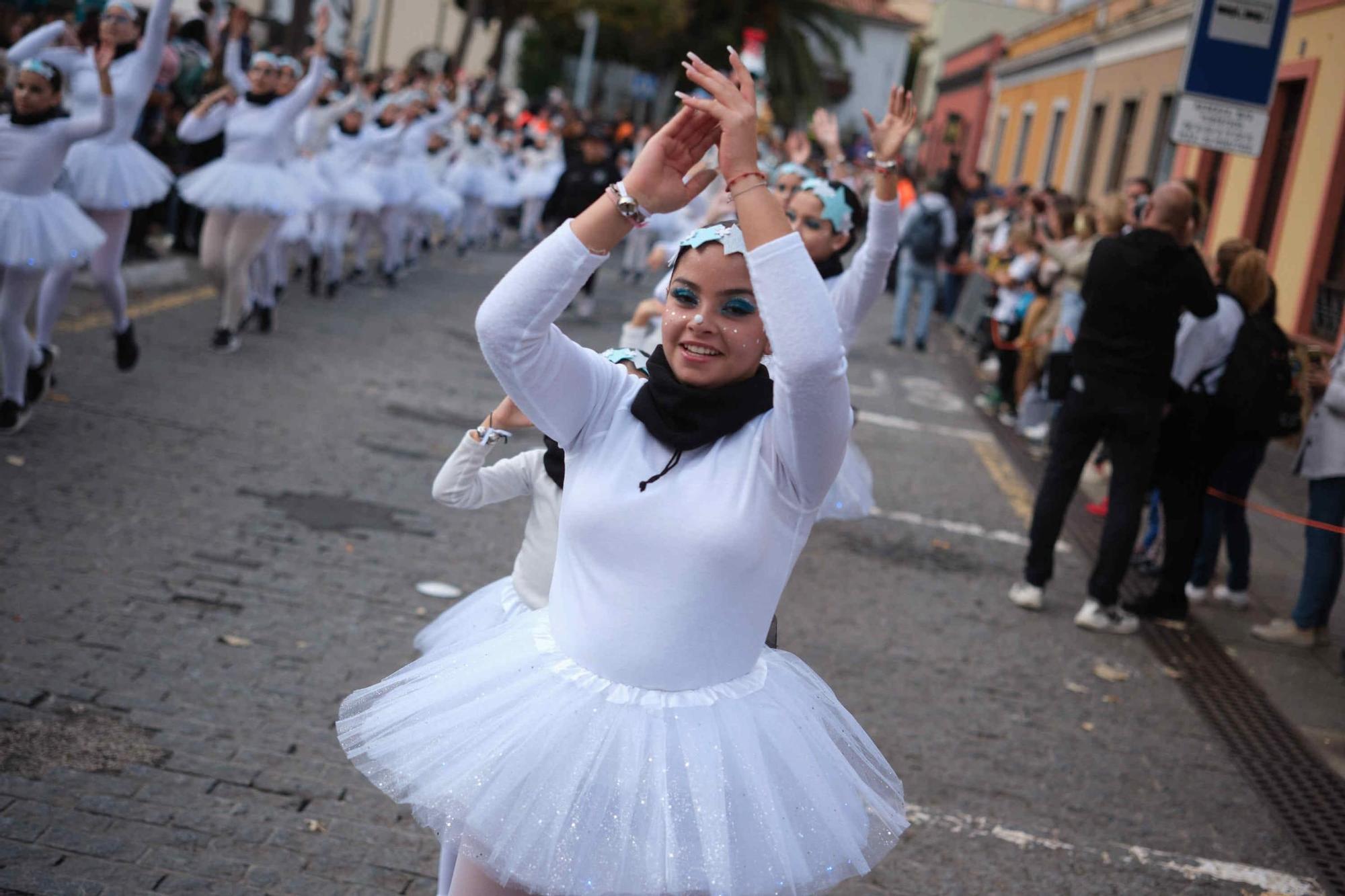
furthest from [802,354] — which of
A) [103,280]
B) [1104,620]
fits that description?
[103,280]

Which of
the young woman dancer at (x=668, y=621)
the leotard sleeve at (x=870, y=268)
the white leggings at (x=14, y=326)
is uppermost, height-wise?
the leotard sleeve at (x=870, y=268)

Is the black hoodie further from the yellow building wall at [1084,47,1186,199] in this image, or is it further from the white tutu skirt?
the yellow building wall at [1084,47,1186,199]

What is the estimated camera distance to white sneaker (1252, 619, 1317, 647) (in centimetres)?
801

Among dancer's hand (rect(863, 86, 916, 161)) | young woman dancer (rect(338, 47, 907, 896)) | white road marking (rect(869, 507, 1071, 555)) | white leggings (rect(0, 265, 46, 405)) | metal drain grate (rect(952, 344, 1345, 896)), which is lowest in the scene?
metal drain grate (rect(952, 344, 1345, 896))

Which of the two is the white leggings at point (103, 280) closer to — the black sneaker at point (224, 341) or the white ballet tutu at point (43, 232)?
the white ballet tutu at point (43, 232)

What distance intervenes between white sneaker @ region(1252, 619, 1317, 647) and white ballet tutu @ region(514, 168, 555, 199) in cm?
1828

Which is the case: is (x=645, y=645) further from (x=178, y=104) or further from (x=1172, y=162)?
(x=1172, y=162)

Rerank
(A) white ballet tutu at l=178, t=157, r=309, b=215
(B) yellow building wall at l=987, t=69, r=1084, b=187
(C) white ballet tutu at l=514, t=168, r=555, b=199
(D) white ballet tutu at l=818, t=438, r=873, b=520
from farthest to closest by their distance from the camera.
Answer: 1. (B) yellow building wall at l=987, t=69, r=1084, b=187
2. (C) white ballet tutu at l=514, t=168, r=555, b=199
3. (A) white ballet tutu at l=178, t=157, r=309, b=215
4. (D) white ballet tutu at l=818, t=438, r=873, b=520

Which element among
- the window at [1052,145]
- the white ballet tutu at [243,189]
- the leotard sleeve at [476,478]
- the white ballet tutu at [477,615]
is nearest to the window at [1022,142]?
the window at [1052,145]

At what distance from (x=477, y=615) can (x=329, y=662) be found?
7.23 feet

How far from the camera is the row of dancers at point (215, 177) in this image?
8.20 metres

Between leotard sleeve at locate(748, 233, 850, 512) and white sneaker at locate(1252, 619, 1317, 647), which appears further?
white sneaker at locate(1252, 619, 1317, 647)

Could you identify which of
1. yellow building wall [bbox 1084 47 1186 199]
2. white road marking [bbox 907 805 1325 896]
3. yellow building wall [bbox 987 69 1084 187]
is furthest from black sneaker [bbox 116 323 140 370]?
yellow building wall [bbox 987 69 1084 187]

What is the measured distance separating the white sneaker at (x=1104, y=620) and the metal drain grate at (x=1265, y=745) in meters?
0.12
